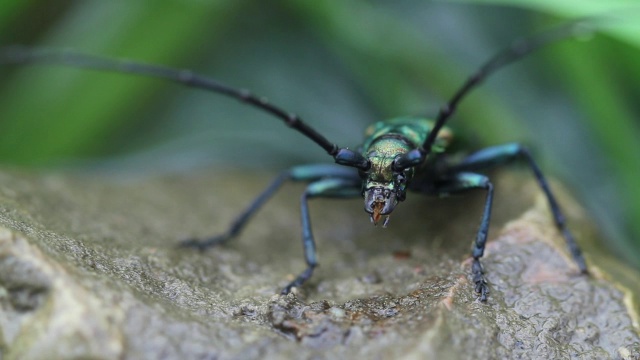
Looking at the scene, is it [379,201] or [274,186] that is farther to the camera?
[274,186]

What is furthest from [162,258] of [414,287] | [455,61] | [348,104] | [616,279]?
[455,61]

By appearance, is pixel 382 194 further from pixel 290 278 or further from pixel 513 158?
pixel 513 158

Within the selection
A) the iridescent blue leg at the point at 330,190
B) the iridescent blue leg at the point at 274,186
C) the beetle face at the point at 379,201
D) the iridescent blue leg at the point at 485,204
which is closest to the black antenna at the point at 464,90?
the beetle face at the point at 379,201

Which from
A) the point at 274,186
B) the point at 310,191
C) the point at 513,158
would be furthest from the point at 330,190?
the point at 513,158

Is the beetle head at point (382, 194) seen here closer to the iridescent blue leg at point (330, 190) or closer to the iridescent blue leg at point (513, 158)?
the iridescent blue leg at point (330, 190)

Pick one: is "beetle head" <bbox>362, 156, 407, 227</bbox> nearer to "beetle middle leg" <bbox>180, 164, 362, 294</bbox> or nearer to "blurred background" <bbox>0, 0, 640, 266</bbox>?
"beetle middle leg" <bbox>180, 164, 362, 294</bbox>

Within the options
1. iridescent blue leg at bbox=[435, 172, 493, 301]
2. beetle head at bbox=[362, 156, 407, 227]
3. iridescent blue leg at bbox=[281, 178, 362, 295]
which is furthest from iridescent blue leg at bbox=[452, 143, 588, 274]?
beetle head at bbox=[362, 156, 407, 227]
